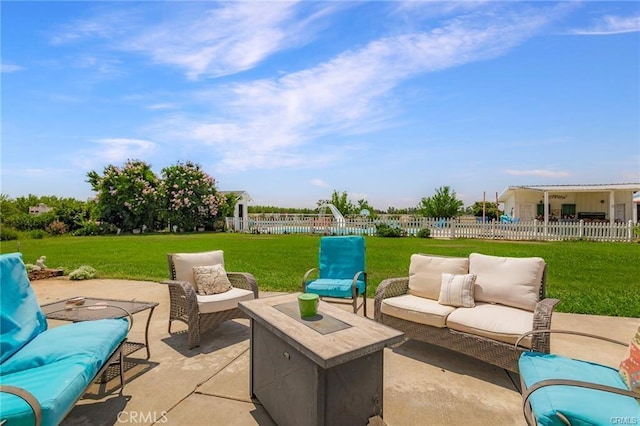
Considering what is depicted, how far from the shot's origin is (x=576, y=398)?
5.24 ft

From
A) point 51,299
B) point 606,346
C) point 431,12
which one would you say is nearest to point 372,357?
point 606,346

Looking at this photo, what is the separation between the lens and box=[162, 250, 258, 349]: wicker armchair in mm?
3277

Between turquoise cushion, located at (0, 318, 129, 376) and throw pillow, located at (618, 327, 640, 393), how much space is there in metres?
3.19

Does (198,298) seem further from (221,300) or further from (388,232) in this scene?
(388,232)

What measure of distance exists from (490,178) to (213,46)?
71.8ft

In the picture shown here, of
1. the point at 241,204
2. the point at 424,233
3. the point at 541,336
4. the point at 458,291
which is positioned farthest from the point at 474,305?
the point at 241,204

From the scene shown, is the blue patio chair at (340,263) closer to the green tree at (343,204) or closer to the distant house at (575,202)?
the distant house at (575,202)

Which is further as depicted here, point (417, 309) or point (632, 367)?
point (417, 309)

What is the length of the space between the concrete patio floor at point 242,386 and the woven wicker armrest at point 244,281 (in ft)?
1.70

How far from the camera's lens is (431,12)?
18.8 ft

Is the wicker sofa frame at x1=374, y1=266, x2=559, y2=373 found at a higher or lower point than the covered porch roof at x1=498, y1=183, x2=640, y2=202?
lower

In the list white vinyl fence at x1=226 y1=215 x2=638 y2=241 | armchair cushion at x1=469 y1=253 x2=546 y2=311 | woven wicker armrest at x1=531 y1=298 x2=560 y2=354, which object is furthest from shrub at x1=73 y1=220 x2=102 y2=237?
woven wicker armrest at x1=531 y1=298 x2=560 y2=354

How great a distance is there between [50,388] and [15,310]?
3.44ft

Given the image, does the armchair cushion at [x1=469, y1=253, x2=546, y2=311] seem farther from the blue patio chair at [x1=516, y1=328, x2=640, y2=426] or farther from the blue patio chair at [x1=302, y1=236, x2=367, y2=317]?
the blue patio chair at [x1=302, y1=236, x2=367, y2=317]
